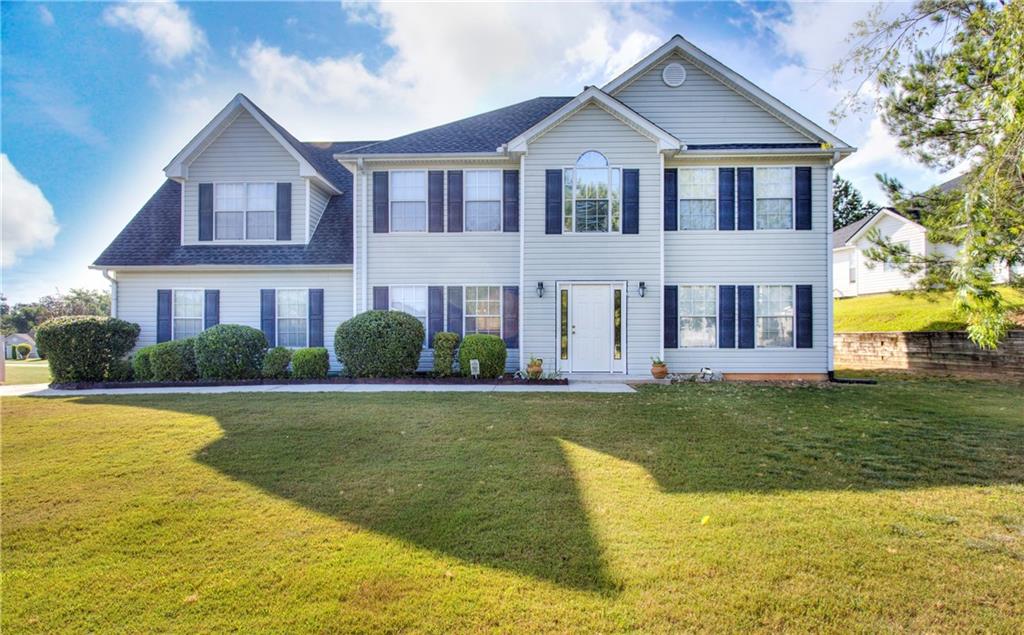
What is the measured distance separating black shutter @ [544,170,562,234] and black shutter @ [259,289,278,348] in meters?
7.62

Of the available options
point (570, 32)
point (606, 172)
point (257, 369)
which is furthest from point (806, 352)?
point (257, 369)

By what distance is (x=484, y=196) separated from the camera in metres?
12.9

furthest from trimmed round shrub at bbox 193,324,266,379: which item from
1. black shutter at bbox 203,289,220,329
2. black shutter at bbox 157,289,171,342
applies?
black shutter at bbox 157,289,171,342

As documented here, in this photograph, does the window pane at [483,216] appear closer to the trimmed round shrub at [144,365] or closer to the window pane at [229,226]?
the window pane at [229,226]

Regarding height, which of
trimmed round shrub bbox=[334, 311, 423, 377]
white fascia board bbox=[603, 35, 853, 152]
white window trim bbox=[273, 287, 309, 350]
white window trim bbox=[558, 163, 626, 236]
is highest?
white fascia board bbox=[603, 35, 853, 152]

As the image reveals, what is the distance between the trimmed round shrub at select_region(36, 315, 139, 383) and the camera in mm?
11602

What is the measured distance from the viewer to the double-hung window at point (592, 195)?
12.2 m

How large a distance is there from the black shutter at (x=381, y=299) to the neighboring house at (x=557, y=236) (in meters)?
0.04

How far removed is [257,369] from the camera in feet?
39.5

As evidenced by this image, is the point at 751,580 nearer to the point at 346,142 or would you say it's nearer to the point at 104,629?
the point at 104,629

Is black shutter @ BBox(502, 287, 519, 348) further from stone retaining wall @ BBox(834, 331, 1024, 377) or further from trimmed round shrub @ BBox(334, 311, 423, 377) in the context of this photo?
stone retaining wall @ BBox(834, 331, 1024, 377)

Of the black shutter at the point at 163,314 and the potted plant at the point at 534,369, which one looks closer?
the potted plant at the point at 534,369

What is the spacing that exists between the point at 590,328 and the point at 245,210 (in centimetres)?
999

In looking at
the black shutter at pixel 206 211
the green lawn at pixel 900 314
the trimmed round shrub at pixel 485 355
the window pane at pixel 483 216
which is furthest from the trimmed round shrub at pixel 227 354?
the green lawn at pixel 900 314
